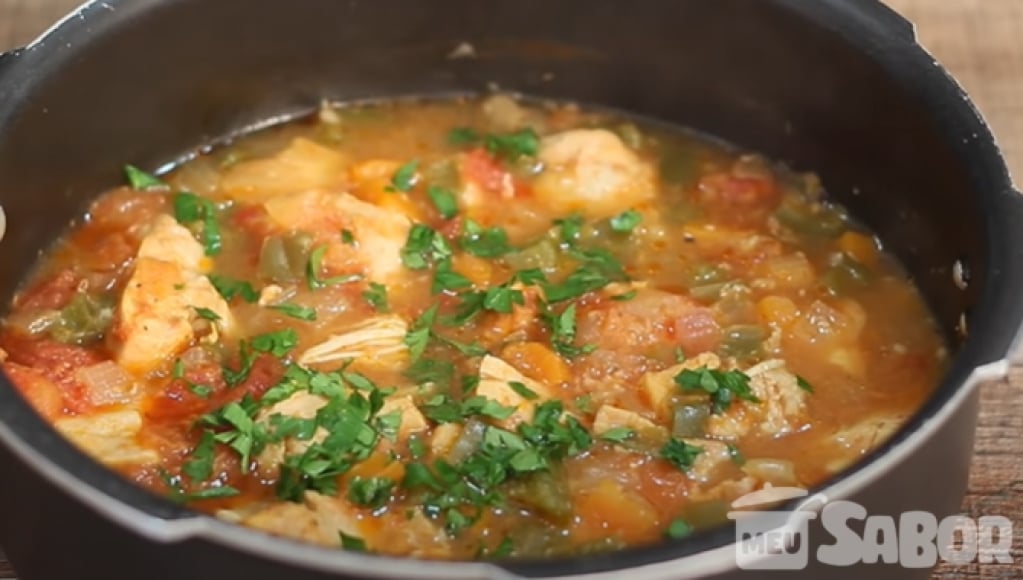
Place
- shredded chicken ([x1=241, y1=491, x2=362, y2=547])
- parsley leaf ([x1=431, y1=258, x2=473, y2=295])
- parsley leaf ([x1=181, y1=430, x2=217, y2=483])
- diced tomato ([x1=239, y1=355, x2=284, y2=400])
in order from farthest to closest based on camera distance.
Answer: parsley leaf ([x1=431, y1=258, x2=473, y2=295]) < diced tomato ([x1=239, y1=355, x2=284, y2=400]) < parsley leaf ([x1=181, y1=430, x2=217, y2=483]) < shredded chicken ([x1=241, y1=491, x2=362, y2=547])

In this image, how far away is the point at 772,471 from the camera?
2.73 meters

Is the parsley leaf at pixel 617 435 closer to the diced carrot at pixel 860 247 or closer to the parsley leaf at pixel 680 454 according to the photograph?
the parsley leaf at pixel 680 454

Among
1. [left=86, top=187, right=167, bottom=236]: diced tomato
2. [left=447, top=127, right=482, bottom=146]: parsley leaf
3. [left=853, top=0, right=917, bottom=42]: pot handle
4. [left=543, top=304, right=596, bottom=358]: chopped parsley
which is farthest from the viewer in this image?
[left=447, top=127, right=482, bottom=146]: parsley leaf

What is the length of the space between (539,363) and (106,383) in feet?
3.10

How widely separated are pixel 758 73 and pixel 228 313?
156cm

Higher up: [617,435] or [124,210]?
[124,210]

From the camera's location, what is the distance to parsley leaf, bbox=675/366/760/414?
9.30 feet

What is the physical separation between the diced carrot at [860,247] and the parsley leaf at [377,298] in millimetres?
1187

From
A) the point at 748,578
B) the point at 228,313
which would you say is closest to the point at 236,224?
the point at 228,313

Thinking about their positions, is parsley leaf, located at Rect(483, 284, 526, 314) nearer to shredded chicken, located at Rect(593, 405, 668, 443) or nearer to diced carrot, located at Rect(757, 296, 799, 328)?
shredded chicken, located at Rect(593, 405, 668, 443)

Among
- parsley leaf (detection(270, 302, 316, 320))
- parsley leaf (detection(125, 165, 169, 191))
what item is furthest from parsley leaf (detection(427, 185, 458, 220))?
parsley leaf (detection(125, 165, 169, 191))

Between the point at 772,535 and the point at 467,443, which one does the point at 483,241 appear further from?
the point at 772,535

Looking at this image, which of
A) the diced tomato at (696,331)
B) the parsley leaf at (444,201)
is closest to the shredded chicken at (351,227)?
the parsley leaf at (444,201)

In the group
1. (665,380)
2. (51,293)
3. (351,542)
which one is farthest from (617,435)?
(51,293)
